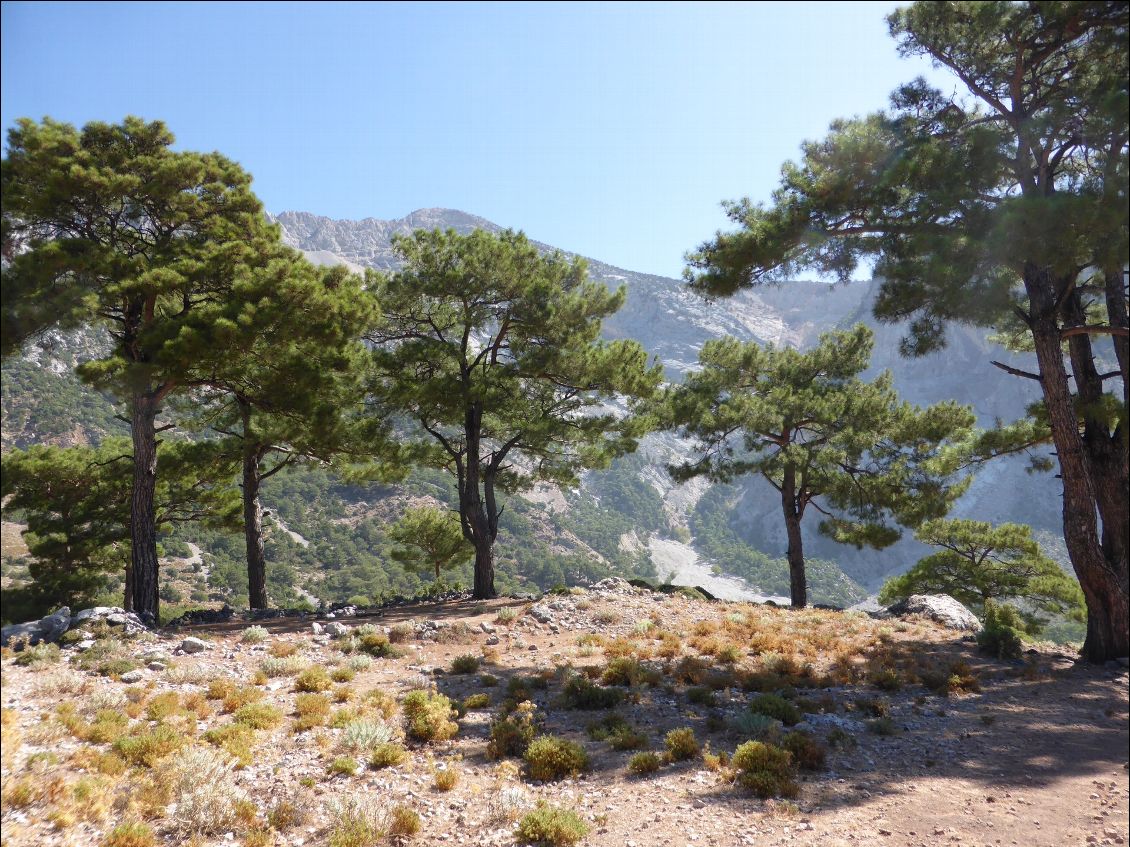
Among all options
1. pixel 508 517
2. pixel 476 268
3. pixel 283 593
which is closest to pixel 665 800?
pixel 476 268

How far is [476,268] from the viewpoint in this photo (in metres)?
15.7

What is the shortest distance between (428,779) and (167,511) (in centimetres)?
1550

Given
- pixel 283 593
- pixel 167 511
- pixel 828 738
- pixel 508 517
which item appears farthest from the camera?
pixel 508 517

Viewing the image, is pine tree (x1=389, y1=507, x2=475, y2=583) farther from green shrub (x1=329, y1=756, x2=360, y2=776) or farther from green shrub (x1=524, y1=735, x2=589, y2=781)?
green shrub (x1=329, y1=756, x2=360, y2=776)

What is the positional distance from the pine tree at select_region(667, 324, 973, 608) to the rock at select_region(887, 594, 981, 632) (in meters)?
3.22

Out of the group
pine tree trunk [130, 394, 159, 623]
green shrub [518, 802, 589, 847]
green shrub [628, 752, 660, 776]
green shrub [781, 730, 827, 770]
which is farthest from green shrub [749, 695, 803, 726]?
pine tree trunk [130, 394, 159, 623]

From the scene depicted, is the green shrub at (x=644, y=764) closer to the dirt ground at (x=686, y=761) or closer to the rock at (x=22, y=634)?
the dirt ground at (x=686, y=761)

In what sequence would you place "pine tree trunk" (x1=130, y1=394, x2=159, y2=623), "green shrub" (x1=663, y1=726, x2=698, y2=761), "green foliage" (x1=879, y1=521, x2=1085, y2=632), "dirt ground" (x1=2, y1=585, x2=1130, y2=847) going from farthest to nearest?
1. "green foliage" (x1=879, y1=521, x2=1085, y2=632)
2. "pine tree trunk" (x1=130, y1=394, x2=159, y2=623)
3. "green shrub" (x1=663, y1=726, x2=698, y2=761)
4. "dirt ground" (x1=2, y1=585, x2=1130, y2=847)

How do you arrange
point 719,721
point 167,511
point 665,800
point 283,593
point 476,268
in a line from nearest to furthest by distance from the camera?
point 665,800, point 719,721, point 476,268, point 167,511, point 283,593

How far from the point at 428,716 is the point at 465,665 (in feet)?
7.98

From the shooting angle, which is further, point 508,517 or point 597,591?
point 508,517

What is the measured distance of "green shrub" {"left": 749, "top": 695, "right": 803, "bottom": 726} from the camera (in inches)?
284

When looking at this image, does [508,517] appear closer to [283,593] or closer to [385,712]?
[283,593]

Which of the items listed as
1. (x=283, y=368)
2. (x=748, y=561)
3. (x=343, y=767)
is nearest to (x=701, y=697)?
(x=343, y=767)
